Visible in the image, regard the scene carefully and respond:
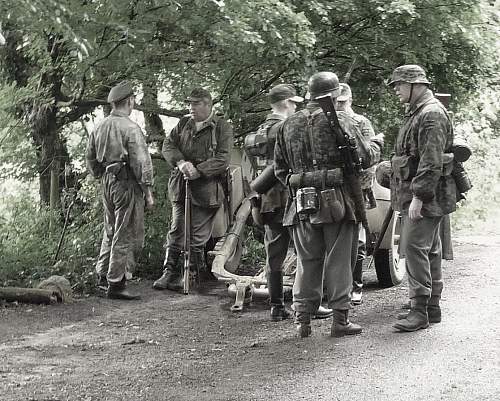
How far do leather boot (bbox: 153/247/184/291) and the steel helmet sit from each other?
3.25m

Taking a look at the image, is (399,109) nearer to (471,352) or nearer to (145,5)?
(145,5)

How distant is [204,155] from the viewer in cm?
910

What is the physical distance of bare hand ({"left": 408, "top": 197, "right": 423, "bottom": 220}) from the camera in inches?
261

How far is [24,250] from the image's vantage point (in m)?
9.80

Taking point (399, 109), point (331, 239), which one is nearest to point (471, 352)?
point (331, 239)

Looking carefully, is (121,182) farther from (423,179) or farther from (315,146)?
(423,179)

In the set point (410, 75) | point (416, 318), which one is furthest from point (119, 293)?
point (410, 75)

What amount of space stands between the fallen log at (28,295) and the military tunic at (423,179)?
11.7ft

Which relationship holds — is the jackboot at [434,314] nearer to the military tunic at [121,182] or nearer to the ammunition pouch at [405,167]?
the ammunition pouch at [405,167]

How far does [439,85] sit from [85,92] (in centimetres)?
468

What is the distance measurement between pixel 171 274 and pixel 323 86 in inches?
137

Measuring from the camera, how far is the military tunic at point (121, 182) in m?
8.58

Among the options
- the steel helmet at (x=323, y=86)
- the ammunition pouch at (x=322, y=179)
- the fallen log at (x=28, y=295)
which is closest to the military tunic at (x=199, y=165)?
the fallen log at (x=28, y=295)

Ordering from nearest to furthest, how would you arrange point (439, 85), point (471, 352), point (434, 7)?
point (471, 352) < point (434, 7) < point (439, 85)
